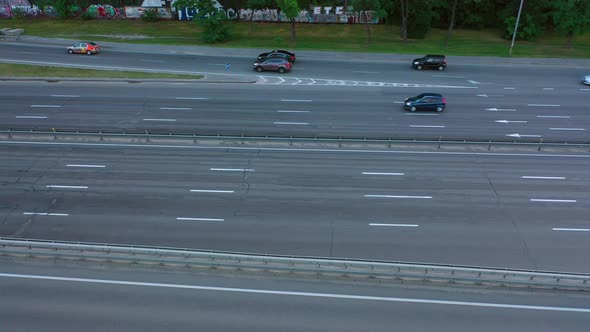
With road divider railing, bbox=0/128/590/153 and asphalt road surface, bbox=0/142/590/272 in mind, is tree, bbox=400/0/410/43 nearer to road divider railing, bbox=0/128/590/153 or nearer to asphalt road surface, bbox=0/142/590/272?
road divider railing, bbox=0/128/590/153

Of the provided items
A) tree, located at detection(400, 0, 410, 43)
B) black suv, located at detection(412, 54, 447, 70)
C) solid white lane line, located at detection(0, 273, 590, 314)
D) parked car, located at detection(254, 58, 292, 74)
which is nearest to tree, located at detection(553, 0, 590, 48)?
tree, located at detection(400, 0, 410, 43)

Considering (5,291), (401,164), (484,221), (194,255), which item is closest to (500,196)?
(484,221)

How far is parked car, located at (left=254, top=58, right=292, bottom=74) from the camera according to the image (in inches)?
1542

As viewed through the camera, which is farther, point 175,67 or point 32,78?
point 175,67

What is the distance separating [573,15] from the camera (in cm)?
4428

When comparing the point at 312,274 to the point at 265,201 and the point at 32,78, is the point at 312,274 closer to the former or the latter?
the point at 265,201

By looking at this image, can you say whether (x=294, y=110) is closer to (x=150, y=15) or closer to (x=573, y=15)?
(x=573, y=15)

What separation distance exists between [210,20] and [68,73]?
18.2 metres

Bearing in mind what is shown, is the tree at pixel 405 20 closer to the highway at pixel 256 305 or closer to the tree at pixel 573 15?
the tree at pixel 573 15

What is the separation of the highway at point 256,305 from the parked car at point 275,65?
28694mm

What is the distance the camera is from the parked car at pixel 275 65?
39156 millimetres

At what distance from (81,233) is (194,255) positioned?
635cm

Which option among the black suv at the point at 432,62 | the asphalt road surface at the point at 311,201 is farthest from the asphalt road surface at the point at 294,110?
the black suv at the point at 432,62

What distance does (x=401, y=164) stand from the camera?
22.5 metres
